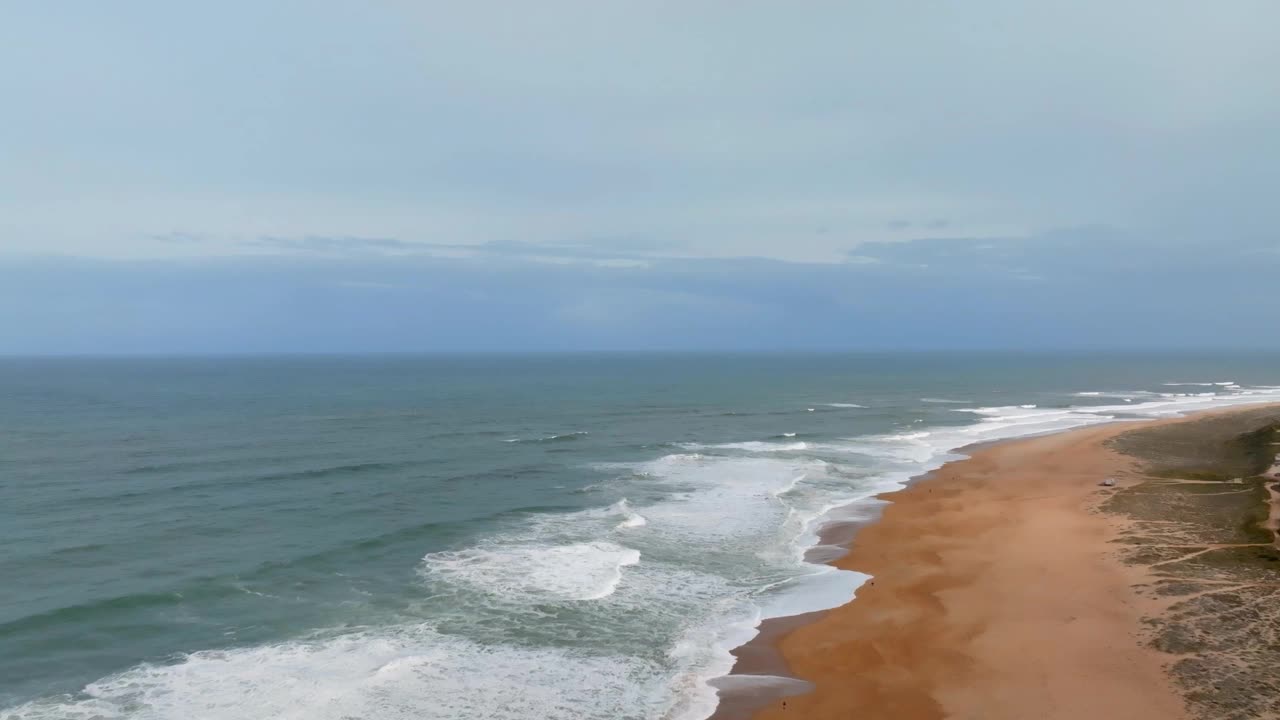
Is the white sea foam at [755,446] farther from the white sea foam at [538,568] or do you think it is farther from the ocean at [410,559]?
the white sea foam at [538,568]

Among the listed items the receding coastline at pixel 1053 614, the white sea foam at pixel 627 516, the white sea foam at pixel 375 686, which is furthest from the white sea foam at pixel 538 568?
the receding coastline at pixel 1053 614

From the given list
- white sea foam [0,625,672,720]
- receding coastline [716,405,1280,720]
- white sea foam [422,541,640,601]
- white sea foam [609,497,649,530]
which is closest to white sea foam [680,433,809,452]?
receding coastline [716,405,1280,720]

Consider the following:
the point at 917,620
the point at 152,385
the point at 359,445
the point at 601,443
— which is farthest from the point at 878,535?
the point at 152,385

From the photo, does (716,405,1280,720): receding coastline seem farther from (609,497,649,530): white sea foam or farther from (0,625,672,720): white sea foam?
(609,497,649,530): white sea foam

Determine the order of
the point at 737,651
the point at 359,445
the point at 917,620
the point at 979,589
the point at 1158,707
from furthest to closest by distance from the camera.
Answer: the point at 359,445
the point at 979,589
the point at 917,620
the point at 737,651
the point at 1158,707

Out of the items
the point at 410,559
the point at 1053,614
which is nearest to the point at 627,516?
the point at 410,559

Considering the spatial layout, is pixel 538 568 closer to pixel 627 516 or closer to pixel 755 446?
pixel 627 516

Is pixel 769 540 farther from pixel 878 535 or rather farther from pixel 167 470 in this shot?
pixel 167 470
